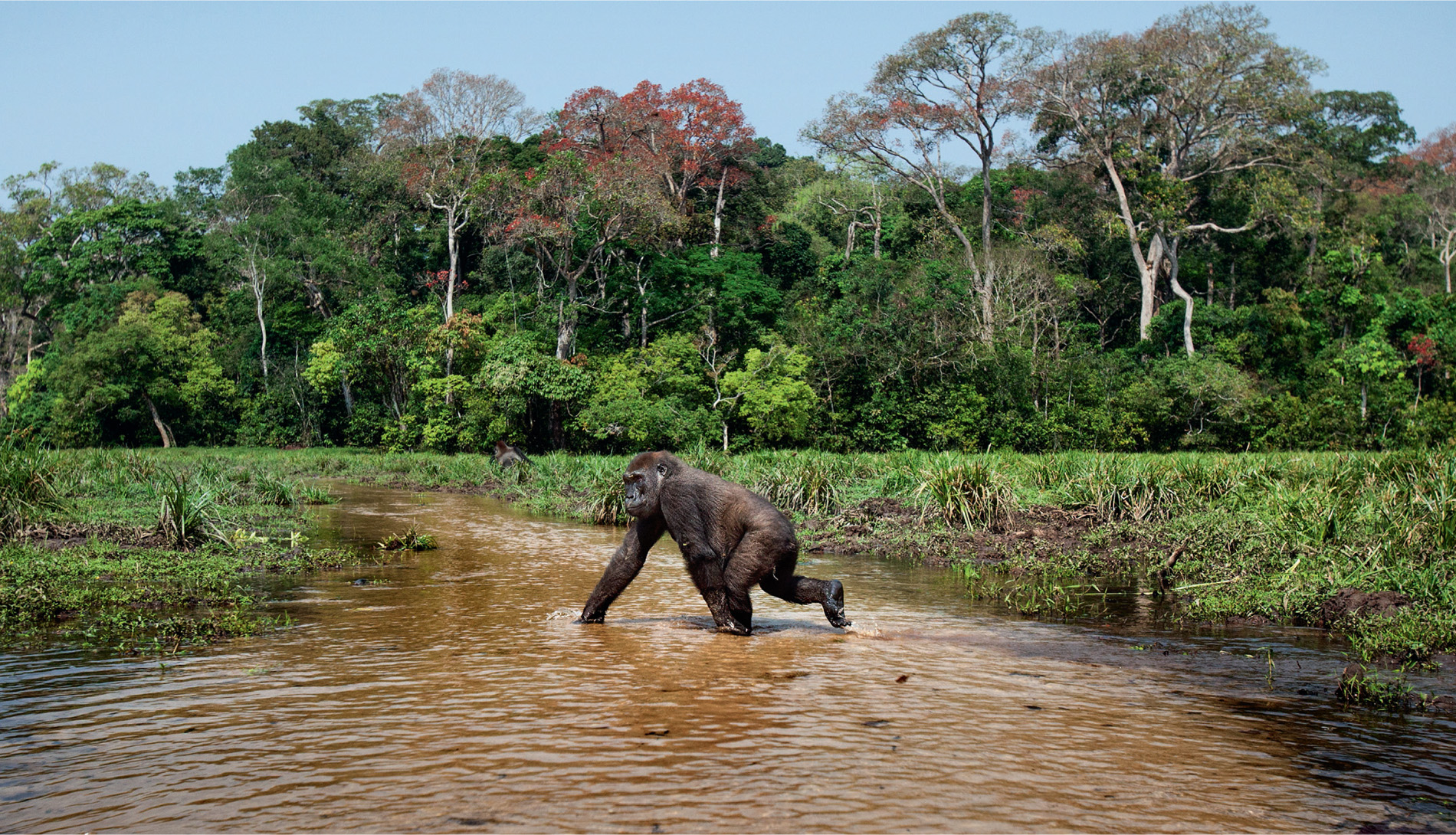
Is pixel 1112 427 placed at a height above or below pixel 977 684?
above

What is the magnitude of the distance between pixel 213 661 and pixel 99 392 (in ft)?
126

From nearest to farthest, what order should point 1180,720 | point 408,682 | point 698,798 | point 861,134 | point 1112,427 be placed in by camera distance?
point 698,798
point 1180,720
point 408,682
point 1112,427
point 861,134

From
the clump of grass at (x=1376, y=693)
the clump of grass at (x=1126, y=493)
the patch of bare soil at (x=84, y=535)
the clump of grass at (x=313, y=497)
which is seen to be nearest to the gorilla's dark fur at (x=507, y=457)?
the clump of grass at (x=313, y=497)

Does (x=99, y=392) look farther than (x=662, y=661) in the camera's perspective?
Yes

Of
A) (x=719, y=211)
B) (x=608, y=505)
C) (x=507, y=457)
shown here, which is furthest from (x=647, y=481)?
(x=719, y=211)

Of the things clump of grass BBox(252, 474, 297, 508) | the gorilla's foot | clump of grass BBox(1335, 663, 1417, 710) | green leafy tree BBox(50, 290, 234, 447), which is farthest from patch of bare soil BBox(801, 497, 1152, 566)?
green leafy tree BBox(50, 290, 234, 447)

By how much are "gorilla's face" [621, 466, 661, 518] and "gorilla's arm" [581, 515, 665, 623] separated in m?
0.14

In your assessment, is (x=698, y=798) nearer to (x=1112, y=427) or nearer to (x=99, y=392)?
(x=1112, y=427)

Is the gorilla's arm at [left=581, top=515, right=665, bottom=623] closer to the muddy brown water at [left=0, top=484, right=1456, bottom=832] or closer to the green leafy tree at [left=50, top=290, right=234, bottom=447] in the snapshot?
the muddy brown water at [left=0, top=484, right=1456, bottom=832]

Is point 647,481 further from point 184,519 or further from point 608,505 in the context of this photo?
point 608,505

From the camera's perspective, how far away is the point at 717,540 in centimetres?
734

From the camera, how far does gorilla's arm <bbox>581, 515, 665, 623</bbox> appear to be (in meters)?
7.44

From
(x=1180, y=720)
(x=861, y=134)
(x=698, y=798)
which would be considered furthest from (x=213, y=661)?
(x=861, y=134)

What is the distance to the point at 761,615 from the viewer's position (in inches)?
346
